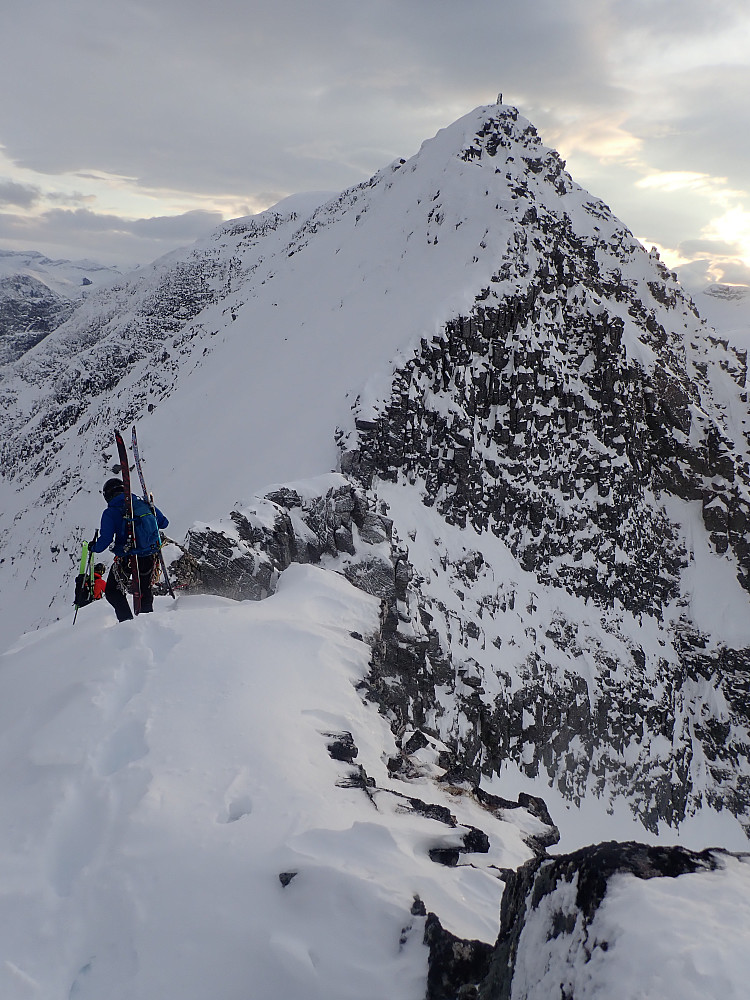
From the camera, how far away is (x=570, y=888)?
12.3 ft

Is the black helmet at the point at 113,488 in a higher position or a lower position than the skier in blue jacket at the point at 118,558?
higher

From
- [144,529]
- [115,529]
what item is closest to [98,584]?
[115,529]

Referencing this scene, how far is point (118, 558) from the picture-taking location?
31.2 feet

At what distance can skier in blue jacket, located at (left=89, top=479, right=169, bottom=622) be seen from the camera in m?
9.41

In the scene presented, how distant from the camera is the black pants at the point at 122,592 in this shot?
9.39m

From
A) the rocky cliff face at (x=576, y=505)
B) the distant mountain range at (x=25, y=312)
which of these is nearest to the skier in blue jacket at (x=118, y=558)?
the rocky cliff face at (x=576, y=505)

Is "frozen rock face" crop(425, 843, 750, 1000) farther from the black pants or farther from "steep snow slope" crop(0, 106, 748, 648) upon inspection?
"steep snow slope" crop(0, 106, 748, 648)

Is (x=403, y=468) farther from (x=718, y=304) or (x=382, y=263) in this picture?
(x=718, y=304)

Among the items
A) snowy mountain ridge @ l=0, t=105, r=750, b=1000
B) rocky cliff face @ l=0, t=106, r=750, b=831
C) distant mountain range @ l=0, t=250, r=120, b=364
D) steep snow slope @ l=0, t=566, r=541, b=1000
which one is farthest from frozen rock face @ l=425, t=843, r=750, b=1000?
distant mountain range @ l=0, t=250, r=120, b=364

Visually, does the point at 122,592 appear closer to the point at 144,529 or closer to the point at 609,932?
the point at 144,529

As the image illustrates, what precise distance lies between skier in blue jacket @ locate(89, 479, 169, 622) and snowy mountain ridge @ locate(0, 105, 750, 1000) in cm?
79

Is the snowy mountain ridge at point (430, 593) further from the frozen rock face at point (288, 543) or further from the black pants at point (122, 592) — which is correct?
the black pants at point (122, 592)

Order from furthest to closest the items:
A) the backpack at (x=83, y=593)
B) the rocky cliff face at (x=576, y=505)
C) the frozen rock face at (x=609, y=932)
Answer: the rocky cliff face at (x=576, y=505), the backpack at (x=83, y=593), the frozen rock face at (x=609, y=932)

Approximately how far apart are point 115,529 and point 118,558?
1.61 ft
